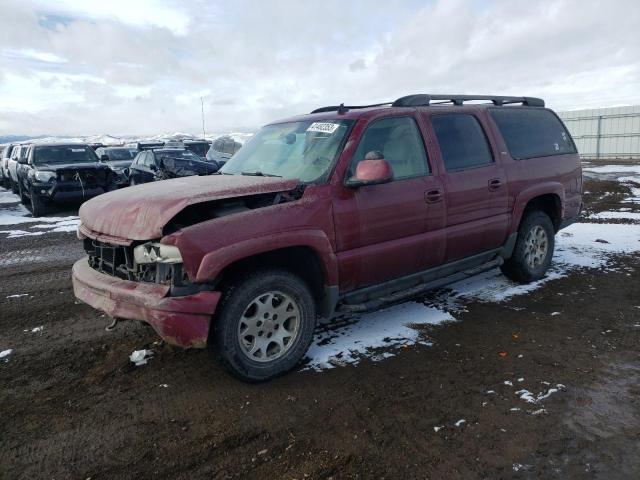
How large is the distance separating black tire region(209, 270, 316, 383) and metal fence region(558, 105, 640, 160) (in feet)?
108

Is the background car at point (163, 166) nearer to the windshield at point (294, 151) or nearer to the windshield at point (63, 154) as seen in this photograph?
the windshield at point (63, 154)

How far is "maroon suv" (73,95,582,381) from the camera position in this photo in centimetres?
309

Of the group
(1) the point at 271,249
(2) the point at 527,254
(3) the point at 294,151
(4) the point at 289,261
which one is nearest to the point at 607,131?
(2) the point at 527,254

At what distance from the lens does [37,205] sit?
1252cm

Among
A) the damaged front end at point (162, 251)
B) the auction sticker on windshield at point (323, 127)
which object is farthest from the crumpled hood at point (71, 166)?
the auction sticker on windshield at point (323, 127)

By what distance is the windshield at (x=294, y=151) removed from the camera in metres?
3.81

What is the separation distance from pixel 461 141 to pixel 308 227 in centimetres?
203

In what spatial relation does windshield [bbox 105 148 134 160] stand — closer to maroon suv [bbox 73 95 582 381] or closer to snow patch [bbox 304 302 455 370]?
maroon suv [bbox 73 95 582 381]

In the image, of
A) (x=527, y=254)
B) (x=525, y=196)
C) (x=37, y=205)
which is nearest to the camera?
(x=525, y=196)

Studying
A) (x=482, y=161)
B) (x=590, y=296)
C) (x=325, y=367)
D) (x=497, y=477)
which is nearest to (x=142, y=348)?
(x=325, y=367)

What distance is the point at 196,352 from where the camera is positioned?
3941 mm

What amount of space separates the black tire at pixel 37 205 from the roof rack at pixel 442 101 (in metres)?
10.3

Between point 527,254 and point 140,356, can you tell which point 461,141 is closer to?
point 527,254

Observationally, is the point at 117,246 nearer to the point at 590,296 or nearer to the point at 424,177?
the point at 424,177
